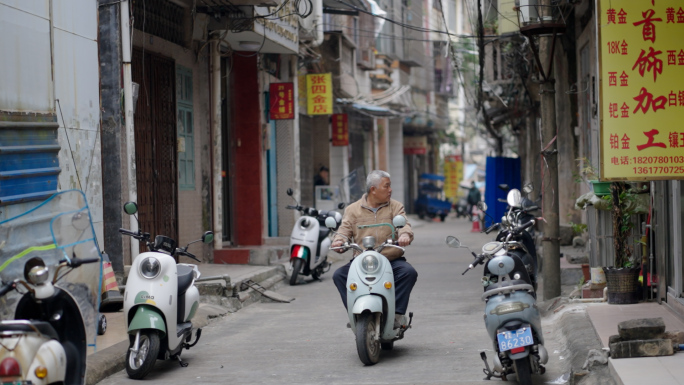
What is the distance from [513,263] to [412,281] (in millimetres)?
1600

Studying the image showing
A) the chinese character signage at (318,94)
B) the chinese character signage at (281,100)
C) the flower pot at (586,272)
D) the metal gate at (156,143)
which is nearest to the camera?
the flower pot at (586,272)

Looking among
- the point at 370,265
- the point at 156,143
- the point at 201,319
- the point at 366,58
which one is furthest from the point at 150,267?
the point at 366,58

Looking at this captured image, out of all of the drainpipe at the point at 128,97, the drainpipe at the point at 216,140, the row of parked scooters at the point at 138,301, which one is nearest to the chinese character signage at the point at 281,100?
the drainpipe at the point at 216,140

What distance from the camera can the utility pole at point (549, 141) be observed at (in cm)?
993

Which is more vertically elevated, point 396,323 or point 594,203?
point 594,203

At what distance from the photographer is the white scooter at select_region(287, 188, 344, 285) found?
14.5m

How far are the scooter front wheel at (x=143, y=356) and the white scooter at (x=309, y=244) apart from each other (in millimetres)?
6997

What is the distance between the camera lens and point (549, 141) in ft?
33.7

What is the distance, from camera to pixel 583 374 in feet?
21.7

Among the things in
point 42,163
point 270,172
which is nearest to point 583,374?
point 42,163

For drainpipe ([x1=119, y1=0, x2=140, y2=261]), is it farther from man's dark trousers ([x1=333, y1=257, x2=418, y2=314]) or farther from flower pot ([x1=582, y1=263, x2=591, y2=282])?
flower pot ([x1=582, y1=263, x2=591, y2=282])

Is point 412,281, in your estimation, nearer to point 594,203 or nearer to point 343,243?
point 343,243

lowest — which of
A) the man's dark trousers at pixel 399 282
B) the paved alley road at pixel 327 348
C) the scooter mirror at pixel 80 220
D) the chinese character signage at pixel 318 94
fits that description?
the paved alley road at pixel 327 348

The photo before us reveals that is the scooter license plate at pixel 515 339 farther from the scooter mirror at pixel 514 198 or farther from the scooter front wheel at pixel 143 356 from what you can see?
the scooter mirror at pixel 514 198
